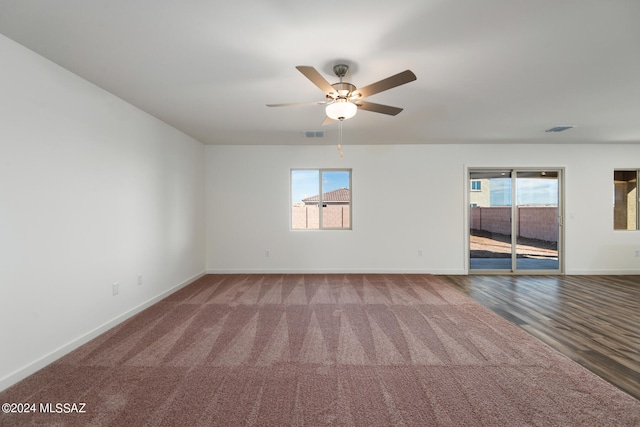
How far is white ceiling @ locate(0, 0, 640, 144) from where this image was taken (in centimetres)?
171

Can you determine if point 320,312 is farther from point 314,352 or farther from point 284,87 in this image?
point 284,87

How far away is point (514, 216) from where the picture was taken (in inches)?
207

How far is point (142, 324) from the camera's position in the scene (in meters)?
3.00

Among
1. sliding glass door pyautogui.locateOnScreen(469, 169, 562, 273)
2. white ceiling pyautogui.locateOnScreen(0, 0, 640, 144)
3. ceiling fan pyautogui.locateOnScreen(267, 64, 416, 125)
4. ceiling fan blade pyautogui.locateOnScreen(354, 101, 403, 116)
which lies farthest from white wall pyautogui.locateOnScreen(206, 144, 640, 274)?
ceiling fan pyautogui.locateOnScreen(267, 64, 416, 125)

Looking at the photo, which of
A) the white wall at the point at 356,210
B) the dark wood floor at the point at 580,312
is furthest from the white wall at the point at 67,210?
the dark wood floor at the point at 580,312

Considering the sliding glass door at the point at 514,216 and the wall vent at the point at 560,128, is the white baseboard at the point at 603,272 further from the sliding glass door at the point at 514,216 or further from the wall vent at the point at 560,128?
the wall vent at the point at 560,128

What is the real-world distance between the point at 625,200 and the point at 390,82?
6.35m

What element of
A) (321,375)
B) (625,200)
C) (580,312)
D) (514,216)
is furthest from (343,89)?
(625,200)

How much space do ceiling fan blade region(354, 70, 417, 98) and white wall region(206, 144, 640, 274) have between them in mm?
3106

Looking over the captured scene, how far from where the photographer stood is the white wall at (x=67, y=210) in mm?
1992

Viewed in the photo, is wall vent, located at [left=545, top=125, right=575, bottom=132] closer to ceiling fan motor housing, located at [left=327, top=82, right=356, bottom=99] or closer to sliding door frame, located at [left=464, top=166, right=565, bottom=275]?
sliding door frame, located at [left=464, top=166, right=565, bottom=275]

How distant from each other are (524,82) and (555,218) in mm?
3967

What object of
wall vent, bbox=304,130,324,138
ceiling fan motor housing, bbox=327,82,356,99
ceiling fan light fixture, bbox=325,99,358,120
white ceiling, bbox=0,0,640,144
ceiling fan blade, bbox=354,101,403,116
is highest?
wall vent, bbox=304,130,324,138

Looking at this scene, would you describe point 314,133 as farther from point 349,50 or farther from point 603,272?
point 603,272
